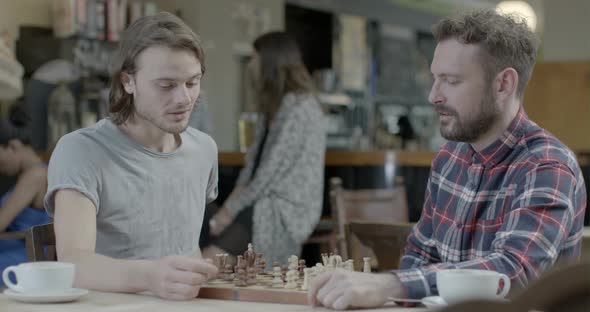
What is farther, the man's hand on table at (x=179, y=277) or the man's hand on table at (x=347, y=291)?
the man's hand on table at (x=179, y=277)

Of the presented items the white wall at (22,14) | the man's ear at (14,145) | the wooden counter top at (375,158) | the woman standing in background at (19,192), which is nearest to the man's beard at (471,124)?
the woman standing in background at (19,192)

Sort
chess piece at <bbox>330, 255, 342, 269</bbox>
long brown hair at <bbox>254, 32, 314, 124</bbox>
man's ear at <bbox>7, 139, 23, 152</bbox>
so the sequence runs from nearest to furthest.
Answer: chess piece at <bbox>330, 255, 342, 269</bbox>, long brown hair at <bbox>254, 32, 314, 124</bbox>, man's ear at <bbox>7, 139, 23, 152</bbox>

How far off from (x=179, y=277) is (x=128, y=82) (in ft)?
2.30

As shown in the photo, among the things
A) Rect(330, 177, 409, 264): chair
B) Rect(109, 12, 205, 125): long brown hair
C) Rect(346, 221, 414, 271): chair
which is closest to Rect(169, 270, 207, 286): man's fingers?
Rect(109, 12, 205, 125): long brown hair

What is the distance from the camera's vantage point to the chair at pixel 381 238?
2.27m

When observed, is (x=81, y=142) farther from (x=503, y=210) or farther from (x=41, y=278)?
(x=503, y=210)

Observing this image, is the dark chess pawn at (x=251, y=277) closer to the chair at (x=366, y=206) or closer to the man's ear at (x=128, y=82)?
the man's ear at (x=128, y=82)

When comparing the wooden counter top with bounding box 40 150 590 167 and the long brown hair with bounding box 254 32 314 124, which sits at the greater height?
the long brown hair with bounding box 254 32 314 124

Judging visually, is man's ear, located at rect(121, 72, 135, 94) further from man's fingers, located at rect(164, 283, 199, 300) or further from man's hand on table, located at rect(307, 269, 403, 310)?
man's hand on table, located at rect(307, 269, 403, 310)

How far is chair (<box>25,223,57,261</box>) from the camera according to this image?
186 centimetres

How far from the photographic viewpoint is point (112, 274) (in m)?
1.52

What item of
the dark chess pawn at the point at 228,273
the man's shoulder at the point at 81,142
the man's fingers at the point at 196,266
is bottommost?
the dark chess pawn at the point at 228,273

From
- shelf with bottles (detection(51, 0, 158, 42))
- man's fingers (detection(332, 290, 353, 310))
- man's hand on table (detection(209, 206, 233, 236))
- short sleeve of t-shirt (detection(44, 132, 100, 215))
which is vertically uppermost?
shelf with bottles (detection(51, 0, 158, 42))

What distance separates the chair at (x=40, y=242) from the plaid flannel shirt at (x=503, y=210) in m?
0.80
